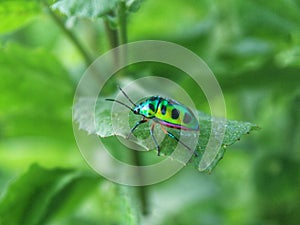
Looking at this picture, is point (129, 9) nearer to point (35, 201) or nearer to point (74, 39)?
point (74, 39)

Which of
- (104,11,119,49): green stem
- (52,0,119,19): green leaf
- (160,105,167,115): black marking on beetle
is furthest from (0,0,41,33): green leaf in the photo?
(160,105,167,115): black marking on beetle

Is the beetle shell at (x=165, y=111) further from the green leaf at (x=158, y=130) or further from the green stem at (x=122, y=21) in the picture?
the green stem at (x=122, y=21)

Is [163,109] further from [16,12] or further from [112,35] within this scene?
[16,12]

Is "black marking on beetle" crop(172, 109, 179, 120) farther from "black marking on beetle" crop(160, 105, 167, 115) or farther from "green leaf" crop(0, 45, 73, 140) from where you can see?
"green leaf" crop(0, 45, 73, 140)

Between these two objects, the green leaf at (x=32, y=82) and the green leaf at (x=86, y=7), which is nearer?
the green leaf at (x=86, y=7)

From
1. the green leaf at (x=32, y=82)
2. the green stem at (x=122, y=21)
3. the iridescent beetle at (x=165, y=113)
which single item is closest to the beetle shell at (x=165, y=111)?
the iridescent beetle at (x=165, y=113)

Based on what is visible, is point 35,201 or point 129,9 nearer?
point 129,9

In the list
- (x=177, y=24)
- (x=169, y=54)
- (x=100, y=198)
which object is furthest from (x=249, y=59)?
(x=100, y=198)
